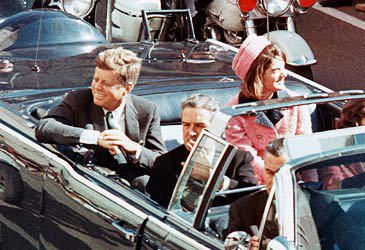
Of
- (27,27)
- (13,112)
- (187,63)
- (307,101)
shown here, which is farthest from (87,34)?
(307,101)

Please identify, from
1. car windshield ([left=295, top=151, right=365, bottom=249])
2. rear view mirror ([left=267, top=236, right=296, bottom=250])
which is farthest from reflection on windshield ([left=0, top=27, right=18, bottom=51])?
rear view mirror ([left=267, top=236, right=296, bottom=250])

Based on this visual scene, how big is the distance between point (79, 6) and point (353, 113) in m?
4.79

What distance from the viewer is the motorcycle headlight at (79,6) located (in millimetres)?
10578

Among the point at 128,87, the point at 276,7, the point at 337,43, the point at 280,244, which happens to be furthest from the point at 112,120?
the point at 337,43

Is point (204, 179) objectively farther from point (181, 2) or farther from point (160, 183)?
point (181, 2)

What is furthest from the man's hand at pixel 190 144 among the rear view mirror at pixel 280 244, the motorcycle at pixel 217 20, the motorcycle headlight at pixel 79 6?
the motorcycle headlight at pixel 79 6

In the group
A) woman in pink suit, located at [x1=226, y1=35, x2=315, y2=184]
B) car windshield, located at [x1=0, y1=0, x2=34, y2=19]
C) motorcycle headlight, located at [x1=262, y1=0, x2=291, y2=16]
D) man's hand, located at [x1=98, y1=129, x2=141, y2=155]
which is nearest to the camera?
man's hand, located at [x1=98, y1=129, x2=141, y2=155]

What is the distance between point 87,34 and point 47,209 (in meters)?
2.46

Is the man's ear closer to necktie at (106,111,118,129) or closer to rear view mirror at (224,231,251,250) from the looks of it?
necktie at (106,111,118,129)

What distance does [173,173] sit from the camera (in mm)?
6074

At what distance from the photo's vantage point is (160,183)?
6.02 metres

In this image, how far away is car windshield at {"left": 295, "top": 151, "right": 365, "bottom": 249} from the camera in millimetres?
5066

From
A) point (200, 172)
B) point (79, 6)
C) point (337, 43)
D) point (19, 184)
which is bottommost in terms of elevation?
point (337, 43)

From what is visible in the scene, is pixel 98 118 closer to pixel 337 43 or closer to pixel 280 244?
pixel 280 244
